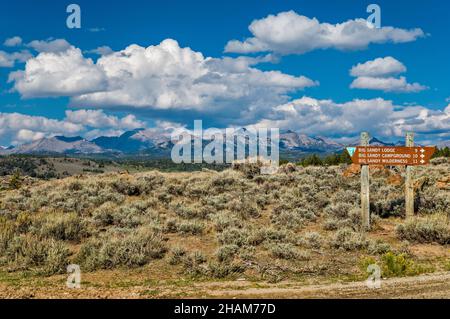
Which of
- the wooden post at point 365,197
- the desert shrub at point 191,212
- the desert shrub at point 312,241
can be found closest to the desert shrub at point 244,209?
the desert shrub at point 191,212

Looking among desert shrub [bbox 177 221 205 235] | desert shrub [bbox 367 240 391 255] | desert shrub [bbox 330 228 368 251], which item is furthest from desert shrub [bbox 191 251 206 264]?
desert shrub [bbox 367 240 391 255]


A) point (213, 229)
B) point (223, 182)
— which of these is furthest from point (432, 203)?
point (223, 182)

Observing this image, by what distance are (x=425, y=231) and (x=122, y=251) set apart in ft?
33.6

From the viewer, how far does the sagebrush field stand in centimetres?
1081

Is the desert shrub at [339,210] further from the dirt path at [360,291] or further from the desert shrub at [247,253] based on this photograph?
the dirt path at [360,291]

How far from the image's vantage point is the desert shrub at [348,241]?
14.2 m

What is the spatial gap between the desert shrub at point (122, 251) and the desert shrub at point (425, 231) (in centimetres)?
850

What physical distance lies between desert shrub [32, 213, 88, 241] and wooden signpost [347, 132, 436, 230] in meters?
10.4

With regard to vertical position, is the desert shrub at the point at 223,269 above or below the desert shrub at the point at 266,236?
below

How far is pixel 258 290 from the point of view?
31.9 feet

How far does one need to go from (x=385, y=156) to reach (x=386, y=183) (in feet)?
33.1

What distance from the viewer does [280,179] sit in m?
28.6
